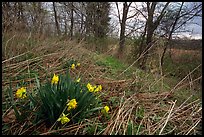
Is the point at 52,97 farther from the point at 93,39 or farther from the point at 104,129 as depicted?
the point at 93,39

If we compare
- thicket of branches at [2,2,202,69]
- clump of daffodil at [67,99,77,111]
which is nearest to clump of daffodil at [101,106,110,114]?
clump of daffodil at [67,99,77,111]

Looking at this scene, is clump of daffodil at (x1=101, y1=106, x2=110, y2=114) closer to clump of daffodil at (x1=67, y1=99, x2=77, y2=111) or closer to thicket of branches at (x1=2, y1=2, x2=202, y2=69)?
clump of daffodil at (x1=67, y1=99, x2=77, y2=111)

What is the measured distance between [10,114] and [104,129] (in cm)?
81

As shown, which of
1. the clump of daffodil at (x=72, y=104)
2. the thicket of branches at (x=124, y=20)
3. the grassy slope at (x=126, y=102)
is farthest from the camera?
the thicket of branches at (x=124, y=20)

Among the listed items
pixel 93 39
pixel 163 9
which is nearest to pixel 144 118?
pixel 93 39

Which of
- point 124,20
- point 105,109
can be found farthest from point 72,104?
point 124,20

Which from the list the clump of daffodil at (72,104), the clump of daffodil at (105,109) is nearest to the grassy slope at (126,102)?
the clump of daffodil at (105,109)

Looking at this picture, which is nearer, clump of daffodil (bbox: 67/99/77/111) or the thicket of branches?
clump of daffodil (bbox: 67/99/77/111)

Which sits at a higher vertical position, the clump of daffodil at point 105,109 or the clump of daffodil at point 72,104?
the clump of daffodil at point 72,104

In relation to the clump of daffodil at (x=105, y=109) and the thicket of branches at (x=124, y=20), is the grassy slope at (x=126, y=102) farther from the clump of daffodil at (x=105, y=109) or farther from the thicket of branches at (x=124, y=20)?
the thicket of branches at (x=124, y=20)

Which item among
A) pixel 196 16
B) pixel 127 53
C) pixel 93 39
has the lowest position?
pixel 127 53

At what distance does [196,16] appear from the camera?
35.1 feet

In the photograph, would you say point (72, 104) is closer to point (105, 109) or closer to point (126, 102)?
point (105, 109)

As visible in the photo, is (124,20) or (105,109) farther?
(124,20)
